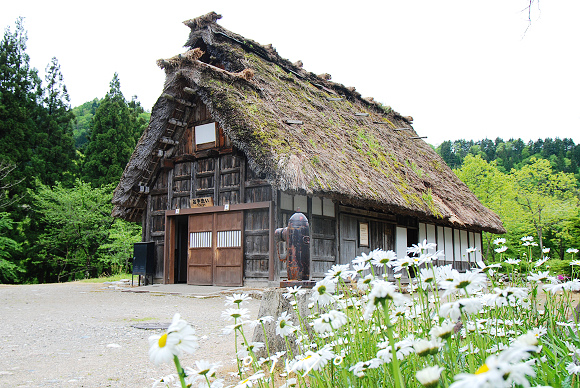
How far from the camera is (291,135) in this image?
29.2ft

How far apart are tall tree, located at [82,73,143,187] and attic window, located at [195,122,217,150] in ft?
35.6

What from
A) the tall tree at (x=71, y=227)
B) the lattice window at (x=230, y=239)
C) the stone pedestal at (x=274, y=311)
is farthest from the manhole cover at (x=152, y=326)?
the tall tree at (x=71, y=227)

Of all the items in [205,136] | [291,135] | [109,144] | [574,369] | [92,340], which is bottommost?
[92,340]

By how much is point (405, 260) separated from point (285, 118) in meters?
8.12

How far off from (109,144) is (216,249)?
13340 mm

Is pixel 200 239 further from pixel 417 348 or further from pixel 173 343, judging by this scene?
pixel 417 348

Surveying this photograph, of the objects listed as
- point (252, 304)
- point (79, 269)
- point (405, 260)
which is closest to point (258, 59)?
point (252, 304)

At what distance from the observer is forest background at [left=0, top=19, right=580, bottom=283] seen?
17.7 m

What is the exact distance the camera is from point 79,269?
1870 centimetres

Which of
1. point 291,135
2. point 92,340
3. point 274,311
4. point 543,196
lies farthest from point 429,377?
point 543,196

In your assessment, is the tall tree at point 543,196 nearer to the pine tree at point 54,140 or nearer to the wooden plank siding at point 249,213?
the wooden plank siding at point 249,213

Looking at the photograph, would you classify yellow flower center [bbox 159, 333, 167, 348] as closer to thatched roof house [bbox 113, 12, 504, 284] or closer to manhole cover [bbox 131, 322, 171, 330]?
manhole cover [bbox 131, 322, 171, 330]

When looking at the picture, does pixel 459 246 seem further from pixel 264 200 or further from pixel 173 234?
pixel 173 234

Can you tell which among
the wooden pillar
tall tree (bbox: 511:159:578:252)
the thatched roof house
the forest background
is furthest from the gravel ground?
tall tree (bbox: 511:159:578:252)
